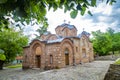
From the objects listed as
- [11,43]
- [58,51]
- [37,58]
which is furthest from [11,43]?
[58,51]

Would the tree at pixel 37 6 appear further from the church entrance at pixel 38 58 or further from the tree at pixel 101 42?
the tree at pixel 101 42

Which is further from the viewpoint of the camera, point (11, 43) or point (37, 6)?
point (11, 43)

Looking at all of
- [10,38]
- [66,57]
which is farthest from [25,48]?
[66,57]

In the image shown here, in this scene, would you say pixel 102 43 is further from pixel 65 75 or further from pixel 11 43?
pixel 65 75

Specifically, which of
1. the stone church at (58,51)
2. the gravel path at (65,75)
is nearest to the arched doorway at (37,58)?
the stone church at (58,51)

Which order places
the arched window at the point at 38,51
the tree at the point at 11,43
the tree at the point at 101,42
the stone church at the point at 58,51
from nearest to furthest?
the stone church at the point at 58,51 → the arched window at the point at 38,51 → the tree at the point at 11,43 → the tree at the point at 101,42

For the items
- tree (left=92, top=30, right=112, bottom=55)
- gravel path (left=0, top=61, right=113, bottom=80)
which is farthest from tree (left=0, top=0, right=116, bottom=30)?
tree (left=92, top=30, right=112, bottom=55)

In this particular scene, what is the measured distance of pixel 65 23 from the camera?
34969mm

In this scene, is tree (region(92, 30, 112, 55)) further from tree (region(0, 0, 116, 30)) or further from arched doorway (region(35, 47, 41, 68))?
tree (region(0, 0, 116, 30))

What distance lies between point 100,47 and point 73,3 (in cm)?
4448

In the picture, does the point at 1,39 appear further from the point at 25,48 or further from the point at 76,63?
the point at 76,63

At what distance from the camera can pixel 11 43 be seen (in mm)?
31359

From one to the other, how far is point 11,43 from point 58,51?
11766mm

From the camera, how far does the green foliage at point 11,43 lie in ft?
101
